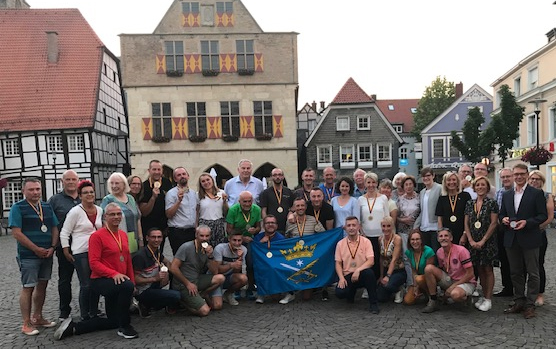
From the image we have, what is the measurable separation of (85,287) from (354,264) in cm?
364

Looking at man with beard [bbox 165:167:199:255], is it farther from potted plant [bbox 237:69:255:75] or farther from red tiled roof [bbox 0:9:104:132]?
red tiled roof [bbox 0:9:104:132]

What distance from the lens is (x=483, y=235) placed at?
6090 millimetres

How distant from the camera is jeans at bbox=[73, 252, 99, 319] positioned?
18.1ft

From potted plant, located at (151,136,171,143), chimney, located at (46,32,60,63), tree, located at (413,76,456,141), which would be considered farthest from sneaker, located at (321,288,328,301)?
tree, located at (413,76,456,141)

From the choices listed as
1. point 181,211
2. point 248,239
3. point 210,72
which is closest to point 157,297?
point 181,211

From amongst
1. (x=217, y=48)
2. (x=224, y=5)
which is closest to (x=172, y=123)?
(x=217, y=48)

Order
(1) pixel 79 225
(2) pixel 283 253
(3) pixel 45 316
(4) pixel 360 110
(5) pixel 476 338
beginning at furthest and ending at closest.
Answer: (4) pixel 360 110 → (2) pixel 283 253 → (3) pixel 45 316 → (1) pixel 79 225 → (5) pixel 476 338

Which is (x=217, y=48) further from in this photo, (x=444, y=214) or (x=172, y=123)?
(x=444, y=214)

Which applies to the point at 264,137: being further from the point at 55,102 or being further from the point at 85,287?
the point at 85,287

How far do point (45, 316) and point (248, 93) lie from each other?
20362 millimetres

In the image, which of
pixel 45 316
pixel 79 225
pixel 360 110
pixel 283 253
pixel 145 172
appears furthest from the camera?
pixel 360 110

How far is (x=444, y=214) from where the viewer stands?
6.53 metres

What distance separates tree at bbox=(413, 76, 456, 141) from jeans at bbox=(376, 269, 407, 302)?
4539 centimetres

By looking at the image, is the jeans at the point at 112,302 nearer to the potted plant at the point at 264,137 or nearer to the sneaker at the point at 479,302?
the sneaker at the point at 479,302
